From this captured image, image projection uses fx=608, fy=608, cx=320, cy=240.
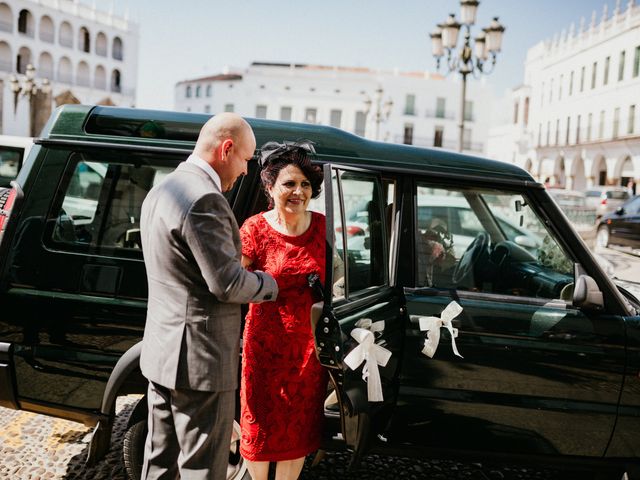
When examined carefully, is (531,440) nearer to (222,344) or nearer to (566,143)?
(222,344)

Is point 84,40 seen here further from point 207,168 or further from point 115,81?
point 207,168

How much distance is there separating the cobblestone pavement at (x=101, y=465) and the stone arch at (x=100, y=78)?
64801 millimetres

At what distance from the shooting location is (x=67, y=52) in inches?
2352

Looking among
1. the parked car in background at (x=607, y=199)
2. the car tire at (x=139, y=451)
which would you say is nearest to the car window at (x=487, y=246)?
the car tire at (x=139, y=451)

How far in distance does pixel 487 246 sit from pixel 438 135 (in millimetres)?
65986

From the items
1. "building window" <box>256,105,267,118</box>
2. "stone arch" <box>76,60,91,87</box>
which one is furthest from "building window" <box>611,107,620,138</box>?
"stone arch" <box>76,60,91,87</box>

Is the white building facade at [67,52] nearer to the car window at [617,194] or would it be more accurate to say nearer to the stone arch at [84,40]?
the stone arch at [84,40]

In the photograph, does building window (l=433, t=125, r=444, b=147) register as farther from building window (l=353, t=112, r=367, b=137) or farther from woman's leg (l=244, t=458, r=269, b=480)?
woman's leg (l=244, t=458, r=269, b=480)

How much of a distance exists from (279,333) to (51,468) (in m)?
1.83

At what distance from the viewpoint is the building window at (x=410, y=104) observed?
216 ft

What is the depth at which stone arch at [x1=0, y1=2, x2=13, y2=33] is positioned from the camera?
53781mm

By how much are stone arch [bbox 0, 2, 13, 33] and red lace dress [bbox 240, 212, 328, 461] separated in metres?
61.0

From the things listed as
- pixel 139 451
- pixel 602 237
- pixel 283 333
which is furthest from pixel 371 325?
pixel 602 237

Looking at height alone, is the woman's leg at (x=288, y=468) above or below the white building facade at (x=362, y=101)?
below
